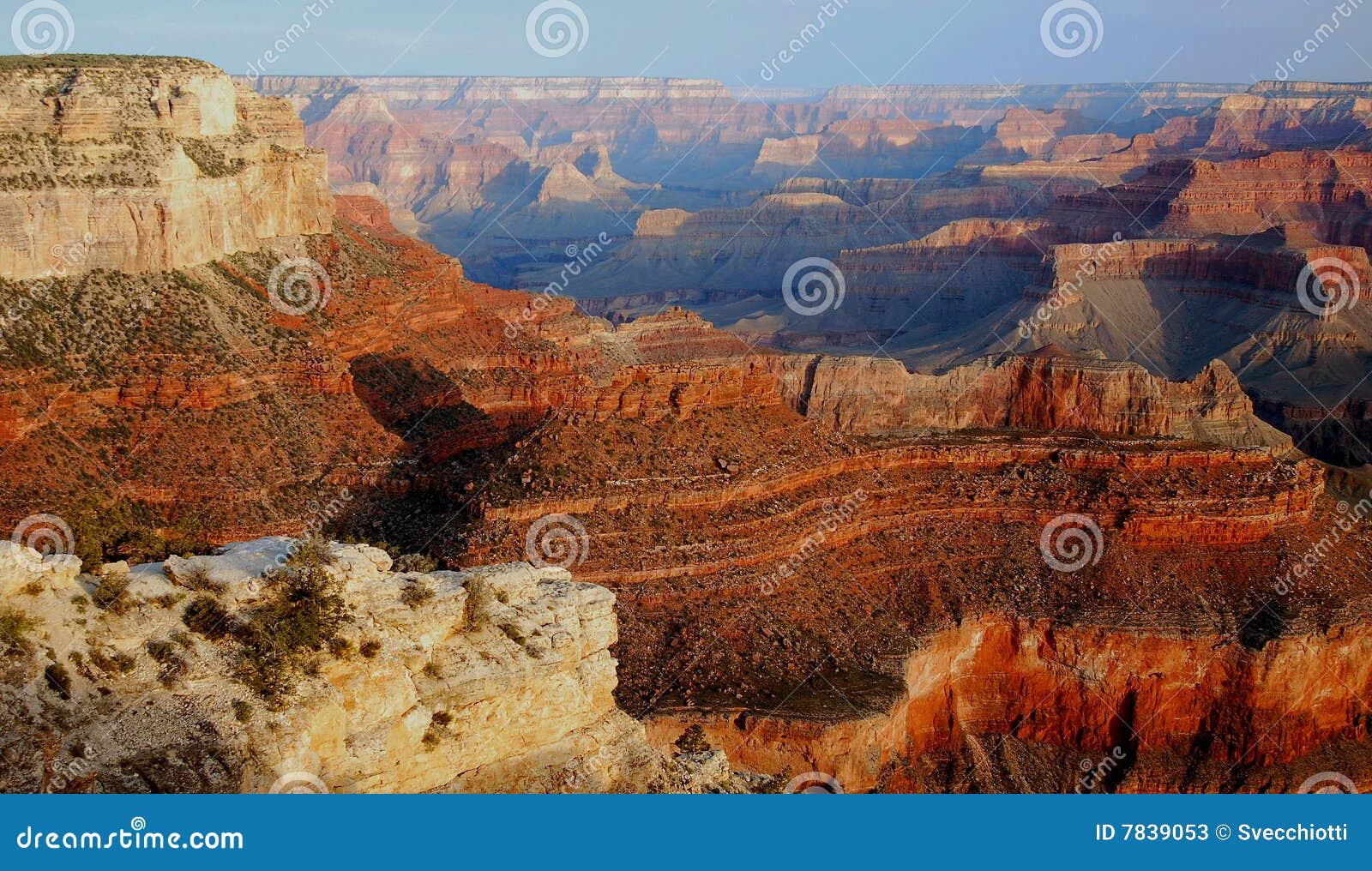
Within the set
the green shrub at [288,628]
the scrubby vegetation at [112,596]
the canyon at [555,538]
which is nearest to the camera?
the scrubby vegetation at [112,596]

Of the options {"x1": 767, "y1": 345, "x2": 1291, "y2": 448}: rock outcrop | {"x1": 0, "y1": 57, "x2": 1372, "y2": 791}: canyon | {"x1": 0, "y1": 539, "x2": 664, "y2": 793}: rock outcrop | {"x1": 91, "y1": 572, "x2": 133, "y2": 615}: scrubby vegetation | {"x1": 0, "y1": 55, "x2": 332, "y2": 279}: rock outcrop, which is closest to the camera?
{"x1": 0, "y1": 539, "x2": 664, "y2": 793}: rock outcrop

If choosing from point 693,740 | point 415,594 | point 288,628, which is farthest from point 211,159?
point 288,628

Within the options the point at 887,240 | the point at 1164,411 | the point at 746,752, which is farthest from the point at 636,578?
the point at 887,240

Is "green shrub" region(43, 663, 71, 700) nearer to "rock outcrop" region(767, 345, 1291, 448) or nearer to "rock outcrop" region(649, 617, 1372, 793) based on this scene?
"rock outcrop" region(649, 617, 1372, 793)

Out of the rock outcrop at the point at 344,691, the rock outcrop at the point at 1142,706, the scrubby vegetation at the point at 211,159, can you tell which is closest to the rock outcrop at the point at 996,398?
the rock outcrop at the point at 1142,706

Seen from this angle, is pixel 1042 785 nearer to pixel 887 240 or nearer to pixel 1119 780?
pixel 1119 780

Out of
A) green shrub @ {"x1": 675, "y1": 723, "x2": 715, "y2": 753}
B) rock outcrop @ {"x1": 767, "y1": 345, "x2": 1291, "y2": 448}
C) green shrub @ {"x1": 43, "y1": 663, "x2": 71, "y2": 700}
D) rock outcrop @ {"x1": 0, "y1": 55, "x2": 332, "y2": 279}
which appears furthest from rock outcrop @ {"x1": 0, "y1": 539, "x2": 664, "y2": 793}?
rock outcrop @ {"x1": 767, "y1": 345, "x2": 1291, "y2": 448}

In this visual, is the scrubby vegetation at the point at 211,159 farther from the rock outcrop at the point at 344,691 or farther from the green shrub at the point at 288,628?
the green shrub at the point at 288,628

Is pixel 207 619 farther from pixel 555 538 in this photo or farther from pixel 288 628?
pixel 555 538
